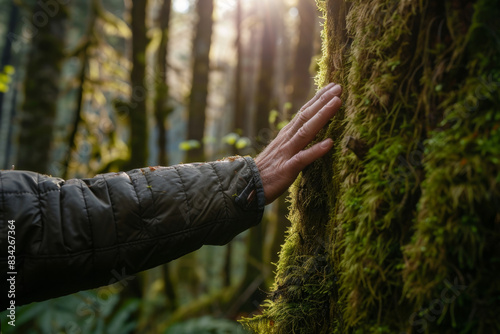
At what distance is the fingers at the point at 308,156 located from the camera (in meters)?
1.78

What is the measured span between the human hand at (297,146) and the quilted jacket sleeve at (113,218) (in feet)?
0.31

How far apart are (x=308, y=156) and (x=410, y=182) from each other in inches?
25.1

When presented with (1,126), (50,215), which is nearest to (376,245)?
(50,215)

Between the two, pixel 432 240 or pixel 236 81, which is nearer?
pixel 432 240

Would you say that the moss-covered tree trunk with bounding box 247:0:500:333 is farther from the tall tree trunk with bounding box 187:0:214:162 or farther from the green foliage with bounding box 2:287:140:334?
the tall tree trunk with bounding box 187:0:214:162

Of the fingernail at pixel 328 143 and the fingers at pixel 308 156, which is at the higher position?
the fingernail at pixel 328 143

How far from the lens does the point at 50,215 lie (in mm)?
1689

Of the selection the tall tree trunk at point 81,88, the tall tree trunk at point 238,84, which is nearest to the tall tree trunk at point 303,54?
the tall tree trunk at point 238,84

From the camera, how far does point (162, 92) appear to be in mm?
7012

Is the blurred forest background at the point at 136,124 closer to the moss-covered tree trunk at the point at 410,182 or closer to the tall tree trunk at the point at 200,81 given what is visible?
the tall tree trunk at the point at 200,81

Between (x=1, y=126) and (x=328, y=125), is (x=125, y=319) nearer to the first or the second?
(x=328, y=125)

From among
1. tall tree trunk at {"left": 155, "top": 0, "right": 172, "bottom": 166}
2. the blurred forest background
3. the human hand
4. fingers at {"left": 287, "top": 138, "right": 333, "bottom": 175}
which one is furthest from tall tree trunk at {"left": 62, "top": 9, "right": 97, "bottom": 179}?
fingers at {"left": 287, "top": 138, "right": 333, "bottom": 175}

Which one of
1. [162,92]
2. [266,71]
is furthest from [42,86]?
[266,71]

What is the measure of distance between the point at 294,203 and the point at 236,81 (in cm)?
866
